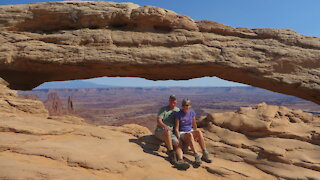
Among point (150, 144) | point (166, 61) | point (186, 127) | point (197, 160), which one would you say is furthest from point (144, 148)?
point (166, 61)

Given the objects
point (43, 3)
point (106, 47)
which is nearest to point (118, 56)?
point (106, 47)

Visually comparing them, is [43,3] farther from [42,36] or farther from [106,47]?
[106,47]

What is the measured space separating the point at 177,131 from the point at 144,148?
49.8 inches

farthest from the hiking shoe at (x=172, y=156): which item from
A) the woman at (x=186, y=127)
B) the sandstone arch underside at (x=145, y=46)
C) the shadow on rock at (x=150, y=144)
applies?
the sandstone arch underside at (x=145, y=46)

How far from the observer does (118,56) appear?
8.80 metres

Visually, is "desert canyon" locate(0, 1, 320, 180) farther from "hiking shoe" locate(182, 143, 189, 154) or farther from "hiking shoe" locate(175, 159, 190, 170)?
"hiking shoe" locate(175, 159, 190, 170)

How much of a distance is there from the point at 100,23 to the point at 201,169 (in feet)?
23.0

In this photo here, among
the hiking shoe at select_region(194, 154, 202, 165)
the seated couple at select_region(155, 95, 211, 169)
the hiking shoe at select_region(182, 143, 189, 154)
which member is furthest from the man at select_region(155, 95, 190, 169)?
the hiking shoe at select_region(182, 143, 189, 154)

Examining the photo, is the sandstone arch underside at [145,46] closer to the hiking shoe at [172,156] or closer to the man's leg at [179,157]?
the man's leg at [179,157]

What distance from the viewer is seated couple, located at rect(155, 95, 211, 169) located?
610 cm

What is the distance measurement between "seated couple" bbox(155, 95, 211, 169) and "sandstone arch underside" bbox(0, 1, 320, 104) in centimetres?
284

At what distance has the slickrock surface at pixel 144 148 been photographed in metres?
5.29

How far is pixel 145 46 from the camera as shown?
9039mm

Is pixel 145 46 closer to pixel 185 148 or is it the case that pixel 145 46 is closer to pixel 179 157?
pixel 185 148
